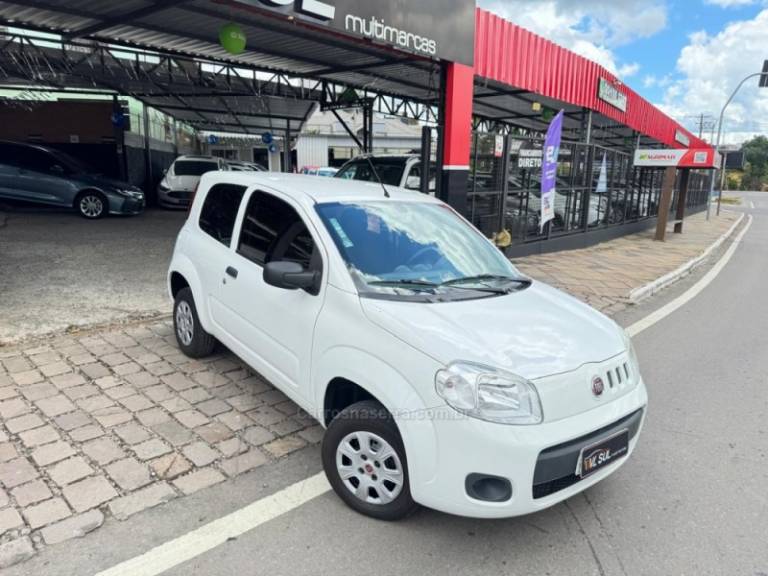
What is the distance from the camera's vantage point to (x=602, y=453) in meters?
2.70

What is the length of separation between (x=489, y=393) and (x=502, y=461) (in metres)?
0.30

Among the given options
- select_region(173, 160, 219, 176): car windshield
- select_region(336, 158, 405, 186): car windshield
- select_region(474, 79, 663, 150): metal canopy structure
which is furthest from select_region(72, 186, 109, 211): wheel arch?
select_region(474, 79, 663, 150): metal canopy structure

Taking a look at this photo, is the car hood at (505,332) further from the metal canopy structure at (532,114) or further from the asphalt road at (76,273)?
the metal canopy structure at (532,114)

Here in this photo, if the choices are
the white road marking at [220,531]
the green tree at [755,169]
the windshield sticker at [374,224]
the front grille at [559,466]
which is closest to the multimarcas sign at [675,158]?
the windshield sticker at [374,224]

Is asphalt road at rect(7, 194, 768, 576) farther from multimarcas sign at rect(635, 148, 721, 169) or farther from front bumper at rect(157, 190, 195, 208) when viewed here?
front bumper at rect(157, 190, 195, 208)

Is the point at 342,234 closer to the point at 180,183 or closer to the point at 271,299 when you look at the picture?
the point at 271,299

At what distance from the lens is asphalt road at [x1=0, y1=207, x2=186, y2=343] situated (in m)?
5.82

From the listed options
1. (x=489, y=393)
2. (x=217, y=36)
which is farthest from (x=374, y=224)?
(x=217, y=36)

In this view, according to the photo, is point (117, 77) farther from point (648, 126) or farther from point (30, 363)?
point (648, 126)

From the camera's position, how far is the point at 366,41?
25.2 feet

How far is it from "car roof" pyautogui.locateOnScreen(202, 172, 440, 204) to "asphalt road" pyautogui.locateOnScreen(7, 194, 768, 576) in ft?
5.68

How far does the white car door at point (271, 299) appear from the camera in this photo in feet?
10.8

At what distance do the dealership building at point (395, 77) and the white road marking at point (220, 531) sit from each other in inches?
213

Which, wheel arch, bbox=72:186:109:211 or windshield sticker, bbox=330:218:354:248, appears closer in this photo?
windshield sticker, bbox=330:218:354:248
